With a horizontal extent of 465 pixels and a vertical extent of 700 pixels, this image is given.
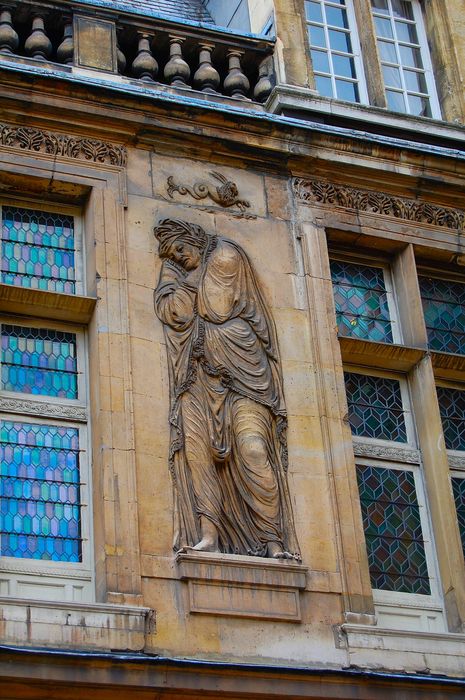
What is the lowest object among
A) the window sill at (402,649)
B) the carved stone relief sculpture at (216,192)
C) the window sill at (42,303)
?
the window sill at (402,649)

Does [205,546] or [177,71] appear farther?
[177,71]

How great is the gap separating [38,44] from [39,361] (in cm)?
294

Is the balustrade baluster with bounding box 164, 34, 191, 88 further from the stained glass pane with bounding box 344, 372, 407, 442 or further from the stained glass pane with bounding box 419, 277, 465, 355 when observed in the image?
the stained glass pane with bounding box 344, 372, 407, 442

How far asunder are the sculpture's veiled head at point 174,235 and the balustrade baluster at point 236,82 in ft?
5.73

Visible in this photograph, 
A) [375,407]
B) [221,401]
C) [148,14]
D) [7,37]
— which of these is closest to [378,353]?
[375,407]

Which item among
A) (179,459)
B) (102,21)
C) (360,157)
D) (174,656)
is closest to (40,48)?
(102,21)

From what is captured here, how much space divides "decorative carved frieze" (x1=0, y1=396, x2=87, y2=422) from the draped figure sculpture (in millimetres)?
730

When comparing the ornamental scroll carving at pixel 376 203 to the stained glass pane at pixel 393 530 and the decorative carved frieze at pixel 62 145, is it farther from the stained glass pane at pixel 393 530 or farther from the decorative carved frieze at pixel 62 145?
the stained glass pane at pixel 393 530

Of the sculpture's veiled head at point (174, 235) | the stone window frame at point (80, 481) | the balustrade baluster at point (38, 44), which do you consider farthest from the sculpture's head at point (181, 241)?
the balustrade baluster at point (38, 44)

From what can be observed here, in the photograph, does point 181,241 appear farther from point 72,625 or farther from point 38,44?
point 72,625

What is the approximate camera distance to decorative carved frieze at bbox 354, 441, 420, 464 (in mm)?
13383

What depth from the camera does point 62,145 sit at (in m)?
13.5

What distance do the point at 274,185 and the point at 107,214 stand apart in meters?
1.65

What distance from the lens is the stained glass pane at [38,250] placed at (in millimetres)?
13117
